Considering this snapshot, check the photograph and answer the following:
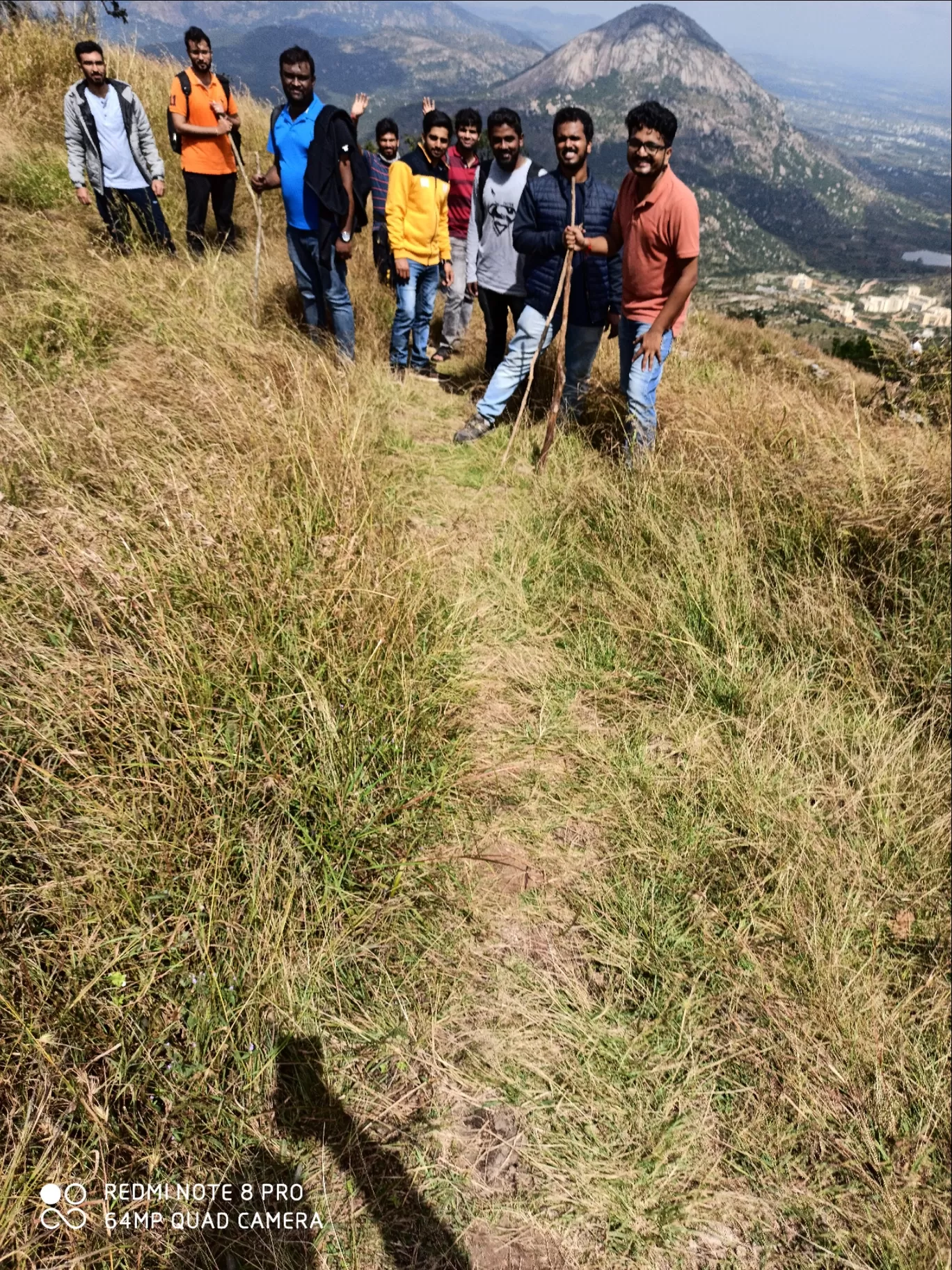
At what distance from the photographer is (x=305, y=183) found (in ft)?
13.5

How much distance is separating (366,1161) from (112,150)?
271 inches

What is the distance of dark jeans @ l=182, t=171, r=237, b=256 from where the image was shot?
5672mm

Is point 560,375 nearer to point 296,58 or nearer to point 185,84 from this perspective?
point 296,58

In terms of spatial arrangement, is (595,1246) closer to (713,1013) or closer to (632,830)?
(713,1013)

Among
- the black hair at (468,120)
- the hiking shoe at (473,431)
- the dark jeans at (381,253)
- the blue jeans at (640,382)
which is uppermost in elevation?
the black hair at (468,120)

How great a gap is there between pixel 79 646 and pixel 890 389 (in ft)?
19.3

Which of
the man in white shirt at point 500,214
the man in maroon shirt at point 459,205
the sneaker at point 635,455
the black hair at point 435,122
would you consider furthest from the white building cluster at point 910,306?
the sneaker at point 635,455

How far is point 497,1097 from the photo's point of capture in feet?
4.98

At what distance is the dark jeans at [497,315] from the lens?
15.3 feet

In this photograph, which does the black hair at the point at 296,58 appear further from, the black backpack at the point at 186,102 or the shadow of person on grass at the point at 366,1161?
the shadow of person on grass at the point at 366,1161

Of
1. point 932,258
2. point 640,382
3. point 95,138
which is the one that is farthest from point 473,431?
point 932,258

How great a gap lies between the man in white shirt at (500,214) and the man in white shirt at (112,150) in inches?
111

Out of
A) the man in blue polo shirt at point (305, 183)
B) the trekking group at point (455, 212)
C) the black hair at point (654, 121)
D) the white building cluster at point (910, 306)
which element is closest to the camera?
the black hair at point (654, 121)

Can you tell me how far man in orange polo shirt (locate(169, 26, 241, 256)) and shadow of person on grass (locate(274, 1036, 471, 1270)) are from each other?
694 cm
